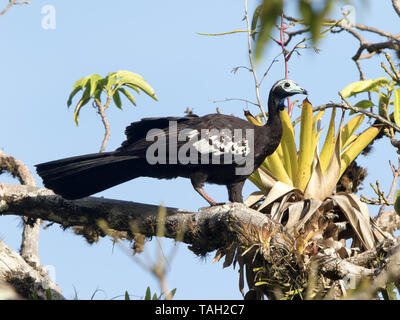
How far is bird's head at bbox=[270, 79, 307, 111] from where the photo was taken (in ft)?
17.7

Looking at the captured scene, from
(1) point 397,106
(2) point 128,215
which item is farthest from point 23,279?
(1) point 397,106

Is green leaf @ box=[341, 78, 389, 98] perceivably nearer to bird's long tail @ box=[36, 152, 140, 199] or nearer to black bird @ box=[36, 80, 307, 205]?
black bird @ box=[36, 80, 307, 205]

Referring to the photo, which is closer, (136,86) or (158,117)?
(158,117)

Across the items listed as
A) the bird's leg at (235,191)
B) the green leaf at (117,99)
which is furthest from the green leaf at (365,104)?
the green leaf at (117,99)

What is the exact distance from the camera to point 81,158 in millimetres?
4680

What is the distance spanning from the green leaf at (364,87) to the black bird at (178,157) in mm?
777

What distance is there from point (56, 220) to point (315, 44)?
4.20 m

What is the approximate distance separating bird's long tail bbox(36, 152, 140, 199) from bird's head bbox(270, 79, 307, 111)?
161cm

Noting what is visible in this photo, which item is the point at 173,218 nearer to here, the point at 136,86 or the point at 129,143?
the point at 129,143

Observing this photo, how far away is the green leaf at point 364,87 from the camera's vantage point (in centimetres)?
538

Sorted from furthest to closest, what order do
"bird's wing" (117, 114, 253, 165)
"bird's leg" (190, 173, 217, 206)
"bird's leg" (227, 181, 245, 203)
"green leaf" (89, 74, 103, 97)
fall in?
"green leaf" (89, 74, 103, 97) < "bird's leg" (227, 181, 245, 203) < "bird's leg" (190, 173, 217, 206) < "bird's wing" (117, 114, 253, 165)

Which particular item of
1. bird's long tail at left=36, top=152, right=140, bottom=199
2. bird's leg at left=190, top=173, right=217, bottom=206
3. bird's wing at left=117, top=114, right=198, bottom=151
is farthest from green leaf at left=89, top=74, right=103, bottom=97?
bird's leg at left=190, top=173, right=217, bottom=206

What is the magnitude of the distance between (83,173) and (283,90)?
2149 mm
